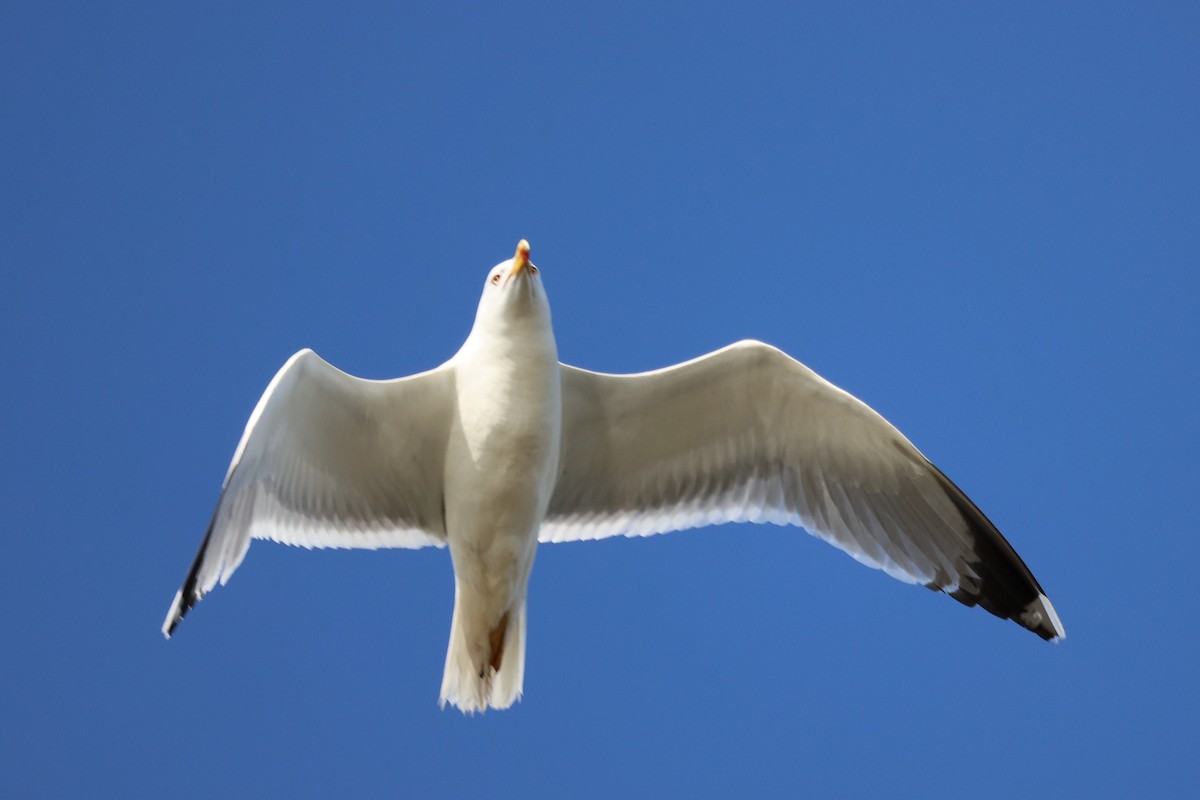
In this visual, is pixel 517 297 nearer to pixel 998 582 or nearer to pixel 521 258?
pixel 521 258

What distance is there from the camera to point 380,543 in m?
6.07

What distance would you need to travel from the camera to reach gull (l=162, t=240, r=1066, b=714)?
559 cm

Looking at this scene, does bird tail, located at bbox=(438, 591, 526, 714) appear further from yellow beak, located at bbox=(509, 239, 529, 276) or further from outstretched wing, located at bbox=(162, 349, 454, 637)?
yellow beak, located at bbox=(509, 239, 529, 276)

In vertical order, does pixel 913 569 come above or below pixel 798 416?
below

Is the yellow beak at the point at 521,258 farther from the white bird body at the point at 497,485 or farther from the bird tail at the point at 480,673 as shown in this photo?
the bird tail at the point at 480,673

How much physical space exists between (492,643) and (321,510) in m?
0.83

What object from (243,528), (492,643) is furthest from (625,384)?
(243,528)

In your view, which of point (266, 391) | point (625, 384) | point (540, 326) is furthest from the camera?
point (625, 384)

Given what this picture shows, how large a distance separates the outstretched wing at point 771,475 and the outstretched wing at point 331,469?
21.3 inches

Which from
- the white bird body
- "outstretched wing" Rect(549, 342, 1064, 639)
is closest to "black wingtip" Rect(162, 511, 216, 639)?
the white bird body

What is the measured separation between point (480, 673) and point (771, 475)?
1.43 meters

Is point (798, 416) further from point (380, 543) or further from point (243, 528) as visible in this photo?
point (243, 528)

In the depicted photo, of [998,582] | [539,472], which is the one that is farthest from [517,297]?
[998,582]

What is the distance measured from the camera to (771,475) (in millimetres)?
6312
